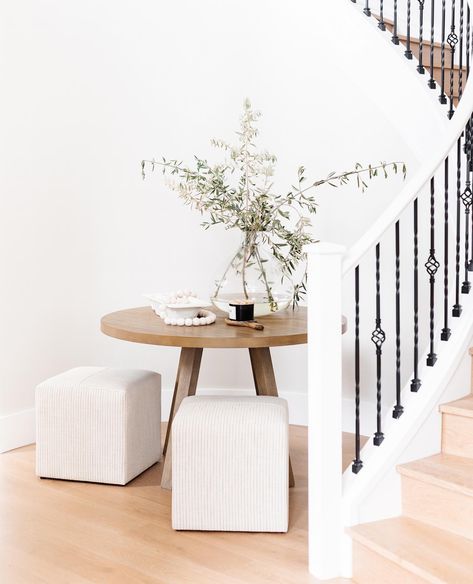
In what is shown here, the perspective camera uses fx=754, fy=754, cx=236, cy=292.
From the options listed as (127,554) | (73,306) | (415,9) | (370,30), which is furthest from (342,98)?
(127,554)

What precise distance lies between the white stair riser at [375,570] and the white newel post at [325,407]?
73 millimetres

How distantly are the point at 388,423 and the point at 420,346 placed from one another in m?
1.35

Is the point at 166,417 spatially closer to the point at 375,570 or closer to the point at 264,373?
the point at 264,373

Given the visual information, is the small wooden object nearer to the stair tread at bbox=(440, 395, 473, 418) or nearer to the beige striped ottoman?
the beige striped ottoman

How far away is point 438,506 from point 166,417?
2.41 m

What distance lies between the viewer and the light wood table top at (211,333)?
286cm

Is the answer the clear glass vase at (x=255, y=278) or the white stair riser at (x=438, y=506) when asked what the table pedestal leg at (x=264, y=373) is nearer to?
the clear glass vase at (x=255, y=278)

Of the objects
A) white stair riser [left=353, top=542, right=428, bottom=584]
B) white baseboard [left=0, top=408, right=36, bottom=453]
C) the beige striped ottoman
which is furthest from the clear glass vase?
white baseboard [left=0, top=408, right=36, bottom=453]

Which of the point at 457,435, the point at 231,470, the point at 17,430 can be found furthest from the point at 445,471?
the point at 17,430

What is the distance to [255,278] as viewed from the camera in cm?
339

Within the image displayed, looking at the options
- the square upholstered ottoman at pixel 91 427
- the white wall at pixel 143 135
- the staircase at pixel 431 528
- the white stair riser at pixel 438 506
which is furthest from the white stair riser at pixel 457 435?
the white wall at pixel 143 135

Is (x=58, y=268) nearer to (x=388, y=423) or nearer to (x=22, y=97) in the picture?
(x=22, y=97)

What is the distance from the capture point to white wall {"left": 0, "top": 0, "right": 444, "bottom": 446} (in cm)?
393

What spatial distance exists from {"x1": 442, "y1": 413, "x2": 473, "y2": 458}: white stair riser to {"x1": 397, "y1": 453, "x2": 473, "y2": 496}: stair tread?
0.02 meters
